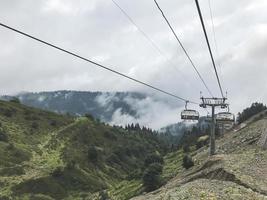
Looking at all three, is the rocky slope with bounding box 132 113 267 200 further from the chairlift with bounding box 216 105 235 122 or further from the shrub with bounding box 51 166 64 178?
the shrub with bounding box 51 166 64 178

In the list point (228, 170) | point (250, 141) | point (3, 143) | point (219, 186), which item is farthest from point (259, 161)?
point (3, 143)

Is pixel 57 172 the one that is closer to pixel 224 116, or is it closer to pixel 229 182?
pixel 224 116

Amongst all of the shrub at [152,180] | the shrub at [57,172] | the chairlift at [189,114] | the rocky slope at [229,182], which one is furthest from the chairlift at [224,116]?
the shrub at [57,172]

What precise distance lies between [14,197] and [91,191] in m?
32.1

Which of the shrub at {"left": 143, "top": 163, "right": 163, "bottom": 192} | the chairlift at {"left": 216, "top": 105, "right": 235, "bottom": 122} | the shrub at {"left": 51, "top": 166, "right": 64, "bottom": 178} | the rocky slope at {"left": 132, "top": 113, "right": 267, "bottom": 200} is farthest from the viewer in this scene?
the shrub at {"left": 51, "top": 166, "right": 64, "bottom": 178}

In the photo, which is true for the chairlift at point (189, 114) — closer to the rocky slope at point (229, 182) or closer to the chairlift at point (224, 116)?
the rocky slope at point (229, 182)

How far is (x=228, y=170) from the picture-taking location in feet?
193

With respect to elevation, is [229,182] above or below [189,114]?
below

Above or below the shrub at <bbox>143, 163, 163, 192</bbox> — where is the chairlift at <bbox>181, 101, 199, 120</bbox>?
above

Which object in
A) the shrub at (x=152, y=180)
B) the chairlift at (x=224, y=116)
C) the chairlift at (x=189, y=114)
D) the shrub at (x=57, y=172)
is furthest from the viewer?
the shrub at (x=57, y=172)

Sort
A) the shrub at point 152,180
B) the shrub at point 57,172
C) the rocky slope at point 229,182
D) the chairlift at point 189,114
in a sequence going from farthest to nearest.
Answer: the shrub at point 57,172, the shrub at point 152,180, the chairlift at point 189,114, the rocky slope at point 229,182

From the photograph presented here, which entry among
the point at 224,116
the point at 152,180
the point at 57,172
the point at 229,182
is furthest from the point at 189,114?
the point at 57,172

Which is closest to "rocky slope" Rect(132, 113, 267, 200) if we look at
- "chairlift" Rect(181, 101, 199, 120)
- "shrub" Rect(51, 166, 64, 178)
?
"chairlift" Rect(181, 101, 199, 120)

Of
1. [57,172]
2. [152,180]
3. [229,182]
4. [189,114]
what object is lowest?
[152,180]
